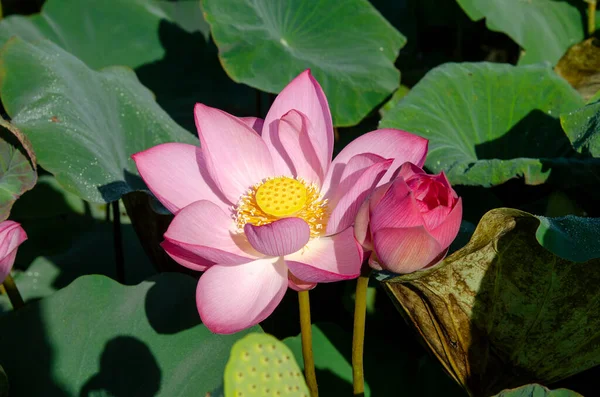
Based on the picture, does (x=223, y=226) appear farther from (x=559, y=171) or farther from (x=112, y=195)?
(x=559, y=171)

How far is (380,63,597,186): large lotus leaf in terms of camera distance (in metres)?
1.39

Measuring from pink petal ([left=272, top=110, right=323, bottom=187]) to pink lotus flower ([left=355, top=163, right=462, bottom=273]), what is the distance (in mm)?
174

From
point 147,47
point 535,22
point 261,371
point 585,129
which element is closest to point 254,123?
point 261,371

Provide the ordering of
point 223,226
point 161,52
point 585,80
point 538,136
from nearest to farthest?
1. point 223,226
2. point 538,136
3. point 585,80
4. point 161,52

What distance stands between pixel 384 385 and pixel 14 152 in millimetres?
702

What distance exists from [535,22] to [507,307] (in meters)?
1.01

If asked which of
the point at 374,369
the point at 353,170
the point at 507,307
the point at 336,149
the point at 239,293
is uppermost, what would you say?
the point at 353,170

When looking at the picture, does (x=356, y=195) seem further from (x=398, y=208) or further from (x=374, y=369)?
(x=374, y=369)

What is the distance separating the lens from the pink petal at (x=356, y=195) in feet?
2.65

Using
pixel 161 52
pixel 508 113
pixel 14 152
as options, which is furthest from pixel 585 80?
pixel 14 152

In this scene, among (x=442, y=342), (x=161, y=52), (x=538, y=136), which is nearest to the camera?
(x=442, y=342)

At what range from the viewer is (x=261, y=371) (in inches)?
26.3

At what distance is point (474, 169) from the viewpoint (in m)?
1.23

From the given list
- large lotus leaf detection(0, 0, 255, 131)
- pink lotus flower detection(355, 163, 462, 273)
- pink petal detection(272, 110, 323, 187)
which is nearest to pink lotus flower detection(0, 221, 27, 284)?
pink petal detection(272, 110, 323, 187)
